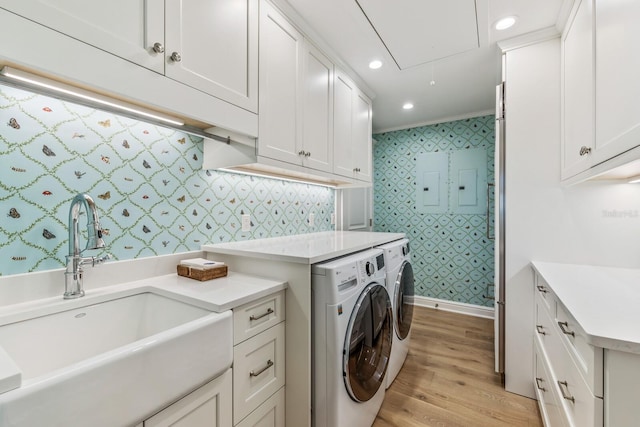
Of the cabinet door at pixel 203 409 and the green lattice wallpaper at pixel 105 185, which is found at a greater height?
the green lattice wallpaper at pixel 105 185

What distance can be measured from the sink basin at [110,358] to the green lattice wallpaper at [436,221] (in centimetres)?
313

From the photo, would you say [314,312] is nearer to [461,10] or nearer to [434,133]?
[461,10]

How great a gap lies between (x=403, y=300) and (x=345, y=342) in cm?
95

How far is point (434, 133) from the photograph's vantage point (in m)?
3.51

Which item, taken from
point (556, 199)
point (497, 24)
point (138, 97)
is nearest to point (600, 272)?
point (556, 199)

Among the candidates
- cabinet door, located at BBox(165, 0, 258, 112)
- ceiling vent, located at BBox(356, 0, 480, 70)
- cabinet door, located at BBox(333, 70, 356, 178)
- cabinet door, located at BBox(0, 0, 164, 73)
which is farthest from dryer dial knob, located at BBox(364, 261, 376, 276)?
ceiling vent, located at BBox(356, 0, 480, 70)

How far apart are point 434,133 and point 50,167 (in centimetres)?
362

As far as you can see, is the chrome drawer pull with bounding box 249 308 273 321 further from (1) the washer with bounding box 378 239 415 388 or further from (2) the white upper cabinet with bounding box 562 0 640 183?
(2) the white upper cabinet with bounding box 562 0 640 183

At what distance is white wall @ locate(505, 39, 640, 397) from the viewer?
169cm

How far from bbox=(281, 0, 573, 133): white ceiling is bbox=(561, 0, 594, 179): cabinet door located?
0.22 m

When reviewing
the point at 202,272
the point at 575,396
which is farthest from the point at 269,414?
the point at 575,396

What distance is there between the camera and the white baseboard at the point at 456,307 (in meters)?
3.18

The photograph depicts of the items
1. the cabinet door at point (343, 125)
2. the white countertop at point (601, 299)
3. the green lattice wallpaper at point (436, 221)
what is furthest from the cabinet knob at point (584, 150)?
the green lattice wallpaper at point (436, 221)

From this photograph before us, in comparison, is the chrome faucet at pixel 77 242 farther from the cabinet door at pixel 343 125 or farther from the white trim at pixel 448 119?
the white trim at pixel 448 119
